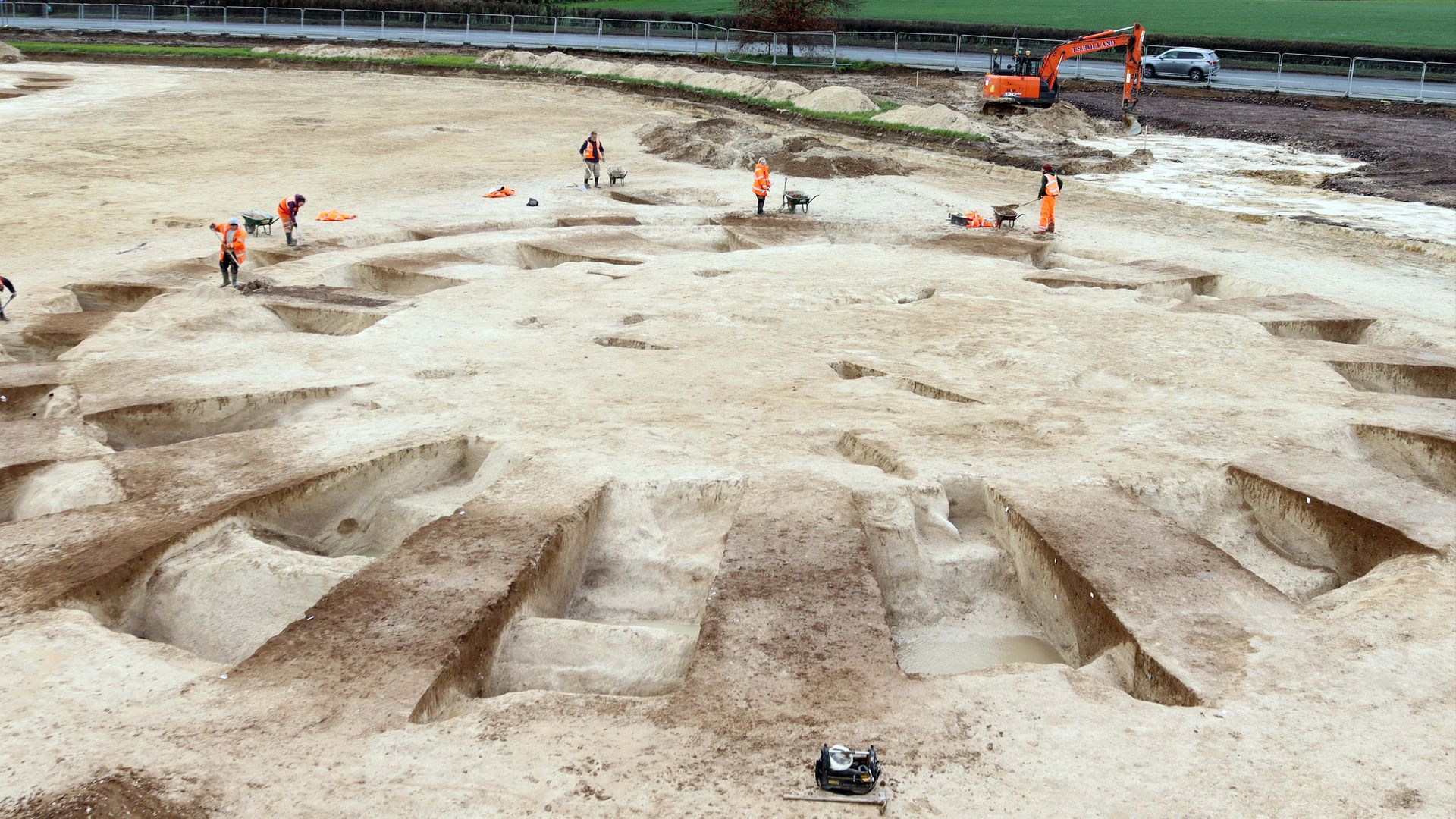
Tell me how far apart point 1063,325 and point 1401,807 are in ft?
30.3

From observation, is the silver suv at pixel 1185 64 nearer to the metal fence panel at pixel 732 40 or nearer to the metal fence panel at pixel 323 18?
the metal fence panel at pixel 732 40

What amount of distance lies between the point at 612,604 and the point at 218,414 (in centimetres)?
518

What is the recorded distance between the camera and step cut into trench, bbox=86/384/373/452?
11.4 m

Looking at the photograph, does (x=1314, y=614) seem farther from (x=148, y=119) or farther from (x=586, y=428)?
(x=148, y=119)

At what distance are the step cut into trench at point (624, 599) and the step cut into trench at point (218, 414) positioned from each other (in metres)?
3.64

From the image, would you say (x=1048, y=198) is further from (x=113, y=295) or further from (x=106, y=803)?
(x=106, y=803)

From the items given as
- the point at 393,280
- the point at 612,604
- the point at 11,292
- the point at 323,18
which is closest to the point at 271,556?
the point at 612,604

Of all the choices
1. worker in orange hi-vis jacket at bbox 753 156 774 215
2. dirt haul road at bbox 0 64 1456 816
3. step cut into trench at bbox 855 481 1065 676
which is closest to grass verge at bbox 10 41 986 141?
worker in orange hi-vis jacket at bbox 753 156 774 215

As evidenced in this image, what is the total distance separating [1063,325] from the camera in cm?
1459

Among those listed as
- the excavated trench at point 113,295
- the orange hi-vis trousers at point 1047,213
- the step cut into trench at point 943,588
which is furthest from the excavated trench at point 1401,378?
the excavated trench at point 113,295

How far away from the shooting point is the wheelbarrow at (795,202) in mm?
21438

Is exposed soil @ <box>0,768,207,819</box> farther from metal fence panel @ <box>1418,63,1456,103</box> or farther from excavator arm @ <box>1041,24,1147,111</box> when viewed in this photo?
metal fence panel @ <box>1418,63,1456,103</box>

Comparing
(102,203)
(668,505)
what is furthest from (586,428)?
(102,203)

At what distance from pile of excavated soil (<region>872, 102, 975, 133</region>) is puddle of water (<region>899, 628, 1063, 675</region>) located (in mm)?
24004
